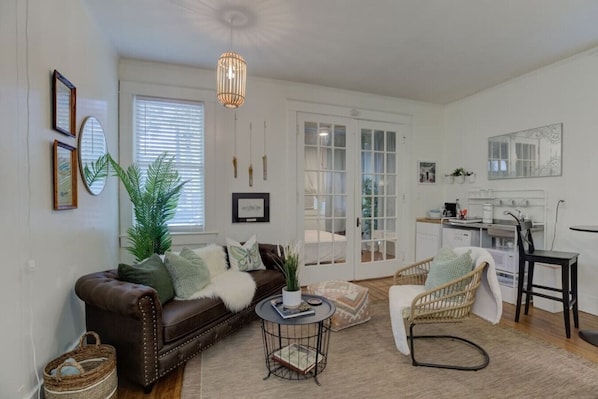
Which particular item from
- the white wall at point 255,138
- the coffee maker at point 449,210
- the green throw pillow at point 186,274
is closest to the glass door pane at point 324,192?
the white wall at point 255,138

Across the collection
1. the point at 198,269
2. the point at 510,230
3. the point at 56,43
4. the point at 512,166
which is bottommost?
the point at 198,269

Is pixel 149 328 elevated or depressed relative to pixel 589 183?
depressed

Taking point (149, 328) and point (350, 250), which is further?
point (350, 250)

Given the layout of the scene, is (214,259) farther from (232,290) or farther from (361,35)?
(361,35)

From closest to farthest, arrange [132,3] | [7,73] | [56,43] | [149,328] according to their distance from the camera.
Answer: [7,73] → [149,328] → [56,43] → [132,3]

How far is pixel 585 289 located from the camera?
3.37 meters

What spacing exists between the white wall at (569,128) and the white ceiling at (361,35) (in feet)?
0.69

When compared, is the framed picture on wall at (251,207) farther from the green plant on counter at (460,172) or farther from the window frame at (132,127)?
the green plant on counter at (460,172)

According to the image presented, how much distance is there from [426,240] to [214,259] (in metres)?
Answer: 3.23

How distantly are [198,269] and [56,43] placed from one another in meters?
1.92

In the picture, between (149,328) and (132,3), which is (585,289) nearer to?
(149,328)

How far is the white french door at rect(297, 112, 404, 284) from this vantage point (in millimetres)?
4344

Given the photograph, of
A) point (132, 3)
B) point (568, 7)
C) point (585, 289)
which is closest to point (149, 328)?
point (132, 3)

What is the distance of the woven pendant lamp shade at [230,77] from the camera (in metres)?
2.45
